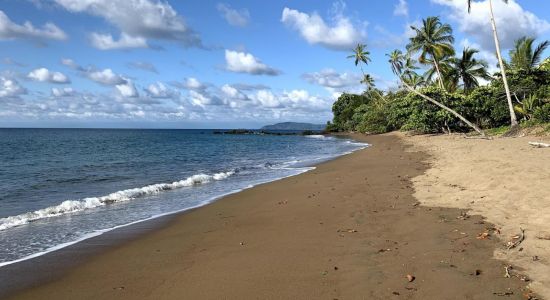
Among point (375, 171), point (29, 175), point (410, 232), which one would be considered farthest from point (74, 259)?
point (29, 175)

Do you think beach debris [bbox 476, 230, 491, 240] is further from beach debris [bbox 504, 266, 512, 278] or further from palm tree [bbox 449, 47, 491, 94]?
palm tree [bbox 449, 47, 491, 94]

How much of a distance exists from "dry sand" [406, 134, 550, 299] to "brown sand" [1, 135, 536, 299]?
0.41m

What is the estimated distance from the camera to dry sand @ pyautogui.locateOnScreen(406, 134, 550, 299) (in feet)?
18.9

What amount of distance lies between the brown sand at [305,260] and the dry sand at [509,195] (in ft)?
1.35

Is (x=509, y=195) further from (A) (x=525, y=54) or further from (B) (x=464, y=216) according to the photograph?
(A) (x=525, y=54)

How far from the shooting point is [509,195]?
9148mm

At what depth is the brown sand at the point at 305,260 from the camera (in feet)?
17.0

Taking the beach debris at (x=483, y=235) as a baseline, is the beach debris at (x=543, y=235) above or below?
above

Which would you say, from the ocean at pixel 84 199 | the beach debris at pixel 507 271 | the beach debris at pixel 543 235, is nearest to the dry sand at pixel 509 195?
the beach debris at pixel 543 235

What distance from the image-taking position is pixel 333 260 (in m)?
6.25

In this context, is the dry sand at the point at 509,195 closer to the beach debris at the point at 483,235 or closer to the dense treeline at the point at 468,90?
the beach debris at the point at 483,235

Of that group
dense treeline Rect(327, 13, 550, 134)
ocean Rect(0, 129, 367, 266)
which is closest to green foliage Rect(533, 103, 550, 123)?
dense treeline Rect(327, 13, 550, 134)

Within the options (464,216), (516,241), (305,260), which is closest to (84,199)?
(305,260)

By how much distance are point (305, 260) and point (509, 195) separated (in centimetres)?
567
